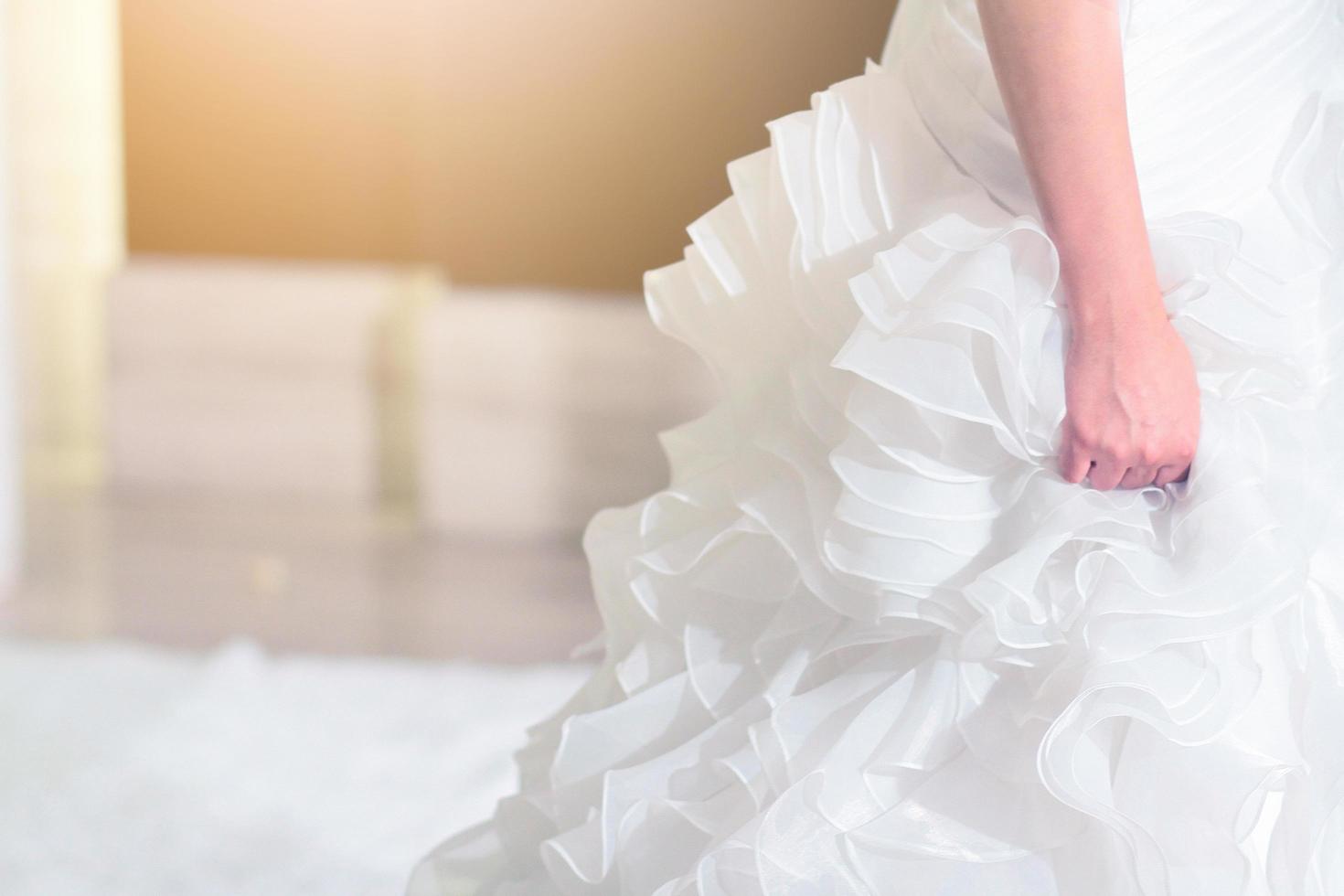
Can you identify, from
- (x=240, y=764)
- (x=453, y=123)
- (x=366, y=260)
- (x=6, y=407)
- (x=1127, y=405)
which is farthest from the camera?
(x=366, y=260)

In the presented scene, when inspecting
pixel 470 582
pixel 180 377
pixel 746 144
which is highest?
pixel 746 144

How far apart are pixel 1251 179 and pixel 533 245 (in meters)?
2.42

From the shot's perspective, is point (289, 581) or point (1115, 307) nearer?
point (1115, 307)

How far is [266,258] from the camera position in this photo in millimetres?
3230

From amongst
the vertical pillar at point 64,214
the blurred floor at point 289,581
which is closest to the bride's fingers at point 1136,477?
the blurred floor at point 289,581

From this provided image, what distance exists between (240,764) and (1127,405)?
1439 millimetres

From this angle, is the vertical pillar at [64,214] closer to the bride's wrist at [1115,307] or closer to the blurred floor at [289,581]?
the blurred floor at [289,581]

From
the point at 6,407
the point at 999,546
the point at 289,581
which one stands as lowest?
the point at 289,581

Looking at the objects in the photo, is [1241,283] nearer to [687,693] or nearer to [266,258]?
[687,693]

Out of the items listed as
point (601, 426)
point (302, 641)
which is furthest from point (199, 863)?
point (601, 426)

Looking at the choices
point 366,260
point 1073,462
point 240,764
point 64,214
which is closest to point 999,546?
point 1073,462

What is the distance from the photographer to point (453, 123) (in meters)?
3.10

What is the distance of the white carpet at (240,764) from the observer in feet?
5.10

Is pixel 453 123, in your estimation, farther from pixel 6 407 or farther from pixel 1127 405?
pixel 1127 405
